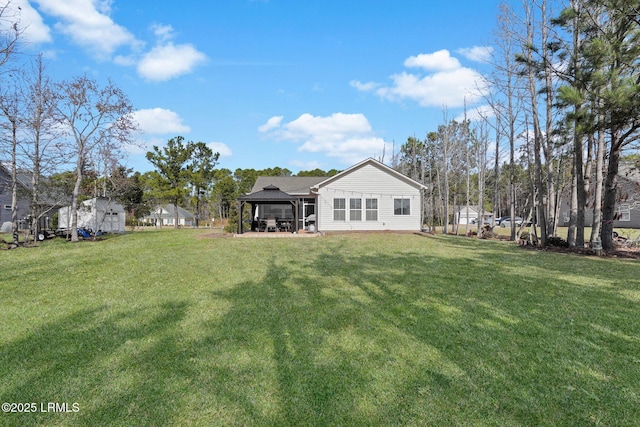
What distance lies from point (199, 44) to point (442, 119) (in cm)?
1773

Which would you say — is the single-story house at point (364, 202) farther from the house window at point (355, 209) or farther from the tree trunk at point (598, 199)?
the tree trunk at point (598, 199)

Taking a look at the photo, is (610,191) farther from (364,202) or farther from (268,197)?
(268,197)

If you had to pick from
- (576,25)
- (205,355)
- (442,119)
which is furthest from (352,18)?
(205,355)

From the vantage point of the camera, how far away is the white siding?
1992 centimetres

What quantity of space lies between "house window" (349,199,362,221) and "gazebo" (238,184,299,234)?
3.61m

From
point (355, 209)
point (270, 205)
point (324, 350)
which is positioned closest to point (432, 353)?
point (324, 350)

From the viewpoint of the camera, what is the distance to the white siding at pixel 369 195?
65.4 feet

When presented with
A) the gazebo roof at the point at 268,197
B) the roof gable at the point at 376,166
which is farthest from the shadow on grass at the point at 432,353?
the roof gable at the point at 376,166

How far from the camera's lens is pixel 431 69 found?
18312 mm

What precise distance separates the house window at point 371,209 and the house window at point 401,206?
1.25m

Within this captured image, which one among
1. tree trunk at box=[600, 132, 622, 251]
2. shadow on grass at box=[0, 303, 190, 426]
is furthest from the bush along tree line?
shadow on grass at box=[0, 303, 190, 426]

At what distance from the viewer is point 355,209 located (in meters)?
20.1

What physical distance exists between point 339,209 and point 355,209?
Answer: 40.9 inches

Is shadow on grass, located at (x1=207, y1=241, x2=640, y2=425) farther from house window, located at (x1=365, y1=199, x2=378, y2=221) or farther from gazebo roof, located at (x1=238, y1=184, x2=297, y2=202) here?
house window, located at (x1=365, y1=199, x2=378, y2=221)
